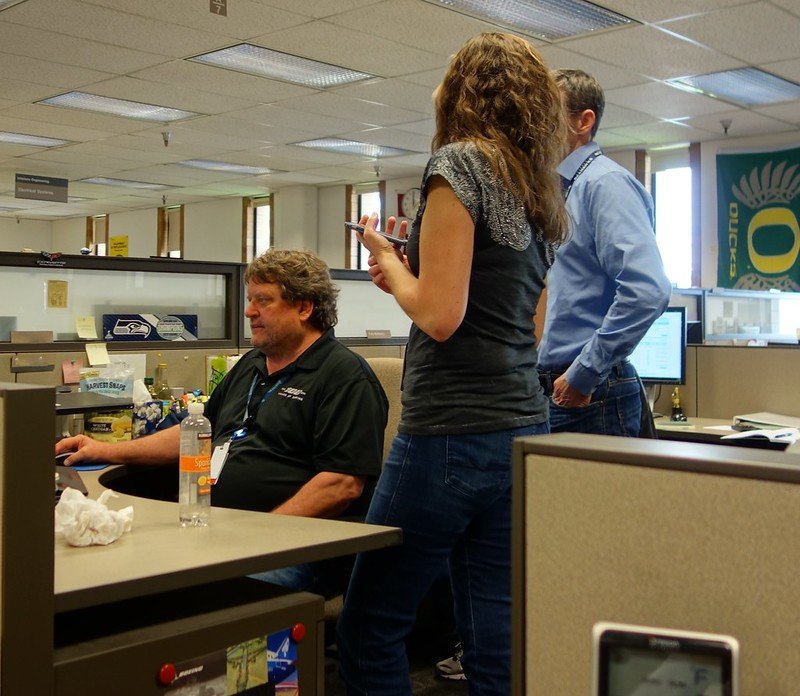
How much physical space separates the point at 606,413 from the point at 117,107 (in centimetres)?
577

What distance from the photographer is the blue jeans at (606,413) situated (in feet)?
6.69

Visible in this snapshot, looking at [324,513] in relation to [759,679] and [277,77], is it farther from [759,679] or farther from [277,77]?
[277,77]

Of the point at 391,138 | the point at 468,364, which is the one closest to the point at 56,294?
the point at 468,364

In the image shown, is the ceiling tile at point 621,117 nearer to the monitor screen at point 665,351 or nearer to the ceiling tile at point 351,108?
the ceiling tile at point 351,108

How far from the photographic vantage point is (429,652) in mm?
2865

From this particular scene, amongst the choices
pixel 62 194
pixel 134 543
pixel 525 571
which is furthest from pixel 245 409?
pixel 62 194

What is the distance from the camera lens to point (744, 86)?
19.9 ft

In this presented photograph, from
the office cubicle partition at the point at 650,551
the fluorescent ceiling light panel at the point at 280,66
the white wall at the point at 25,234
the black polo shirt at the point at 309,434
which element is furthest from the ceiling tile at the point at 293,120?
the white wall at the point at 25,234

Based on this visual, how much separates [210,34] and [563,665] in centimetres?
485

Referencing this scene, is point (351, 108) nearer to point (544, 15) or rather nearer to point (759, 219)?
point (544, 15)

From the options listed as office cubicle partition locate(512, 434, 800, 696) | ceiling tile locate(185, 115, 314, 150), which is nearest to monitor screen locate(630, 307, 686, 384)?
office cubicle partition locate(512, 434, 800, 696)

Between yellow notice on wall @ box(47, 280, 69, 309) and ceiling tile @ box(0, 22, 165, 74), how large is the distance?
2.52 metres

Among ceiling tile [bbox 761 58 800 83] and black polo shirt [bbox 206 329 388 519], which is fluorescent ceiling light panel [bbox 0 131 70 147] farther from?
black polo shirt [bbox 206 329 388 519]

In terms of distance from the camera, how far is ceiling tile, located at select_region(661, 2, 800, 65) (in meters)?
4.63
